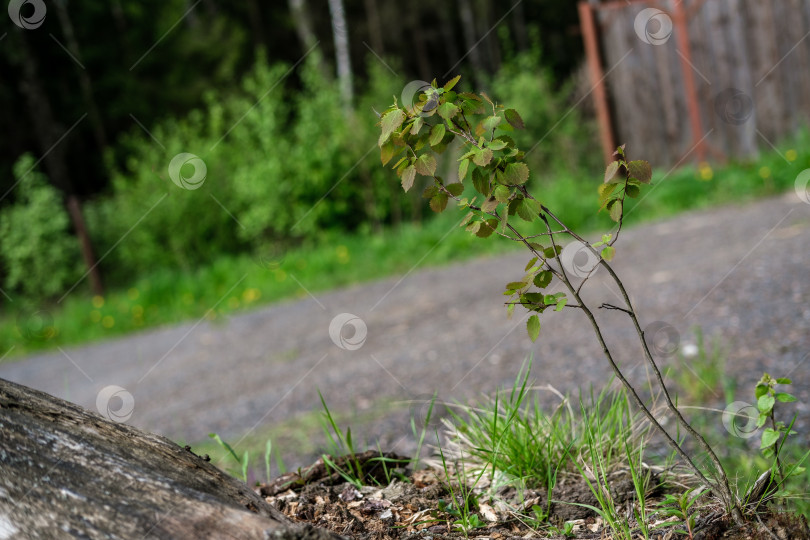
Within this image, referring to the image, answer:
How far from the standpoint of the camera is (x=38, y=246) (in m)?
9.51

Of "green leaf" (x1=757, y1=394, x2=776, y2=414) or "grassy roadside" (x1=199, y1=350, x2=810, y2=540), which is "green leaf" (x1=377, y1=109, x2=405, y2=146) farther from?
"green leaf" (x1=757, y1=394, x2=776, y2=414)

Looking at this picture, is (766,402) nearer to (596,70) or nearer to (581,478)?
(581,478)

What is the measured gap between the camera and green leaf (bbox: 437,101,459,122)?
53.4 inches

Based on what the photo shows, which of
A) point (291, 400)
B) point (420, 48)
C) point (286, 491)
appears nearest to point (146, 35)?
point (420, 48)

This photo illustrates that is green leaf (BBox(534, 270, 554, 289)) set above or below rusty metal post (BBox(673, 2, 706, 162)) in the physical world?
below

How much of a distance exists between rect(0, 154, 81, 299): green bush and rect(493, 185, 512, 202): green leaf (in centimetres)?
915
